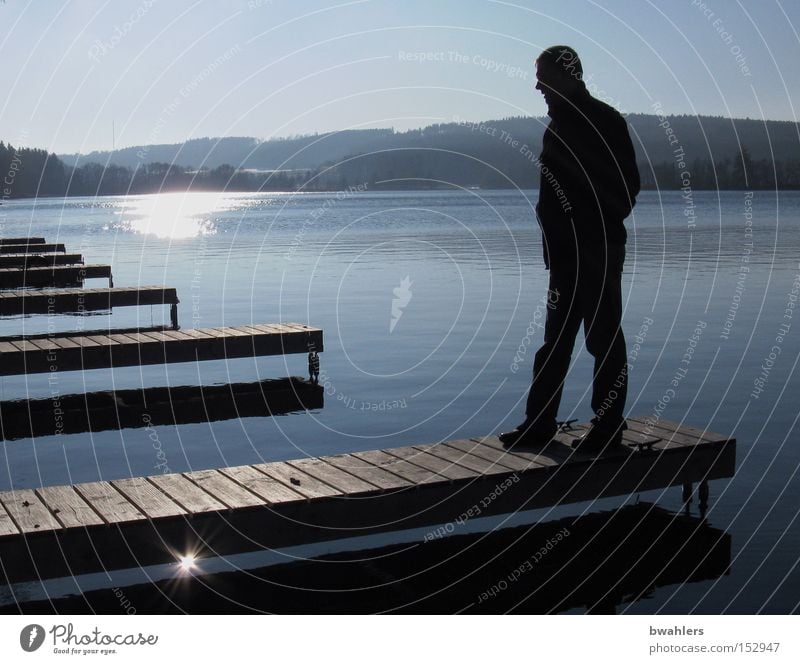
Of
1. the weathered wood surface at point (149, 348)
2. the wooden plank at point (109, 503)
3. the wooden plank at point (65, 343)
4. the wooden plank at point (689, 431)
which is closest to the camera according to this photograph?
the wooden plank at point (109, 503)

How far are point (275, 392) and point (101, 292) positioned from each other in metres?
8.14

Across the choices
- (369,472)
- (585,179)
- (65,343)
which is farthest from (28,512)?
(65,343)

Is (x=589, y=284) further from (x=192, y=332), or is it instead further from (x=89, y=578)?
(x=192, y=332)

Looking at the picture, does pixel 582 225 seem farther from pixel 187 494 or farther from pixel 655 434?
pixel 187 494

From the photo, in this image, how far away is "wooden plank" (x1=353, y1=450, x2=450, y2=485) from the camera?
25.4 ft

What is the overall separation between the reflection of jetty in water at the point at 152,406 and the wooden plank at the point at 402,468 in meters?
5.35

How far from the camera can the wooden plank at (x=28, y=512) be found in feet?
21.7

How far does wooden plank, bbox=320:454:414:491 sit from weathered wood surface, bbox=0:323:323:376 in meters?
7.05

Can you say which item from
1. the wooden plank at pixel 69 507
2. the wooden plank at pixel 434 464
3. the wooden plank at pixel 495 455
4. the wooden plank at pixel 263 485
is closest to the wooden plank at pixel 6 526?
the wooden plank at pixel 69 507

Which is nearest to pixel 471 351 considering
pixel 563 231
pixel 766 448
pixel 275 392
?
pixel 275 392

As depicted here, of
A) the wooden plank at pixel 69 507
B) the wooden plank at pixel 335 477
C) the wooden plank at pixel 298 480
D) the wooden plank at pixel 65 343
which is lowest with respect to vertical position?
the wooden plank at pixel 69 507

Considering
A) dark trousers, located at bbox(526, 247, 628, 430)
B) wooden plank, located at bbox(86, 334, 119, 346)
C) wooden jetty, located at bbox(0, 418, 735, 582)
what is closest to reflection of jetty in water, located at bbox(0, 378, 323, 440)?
wooden plank, located at bbox(86, 334, 119, 346)

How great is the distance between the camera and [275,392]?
1487 centimetres

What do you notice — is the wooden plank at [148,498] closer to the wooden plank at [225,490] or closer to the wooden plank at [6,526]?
the wooden plank at [225,490]
